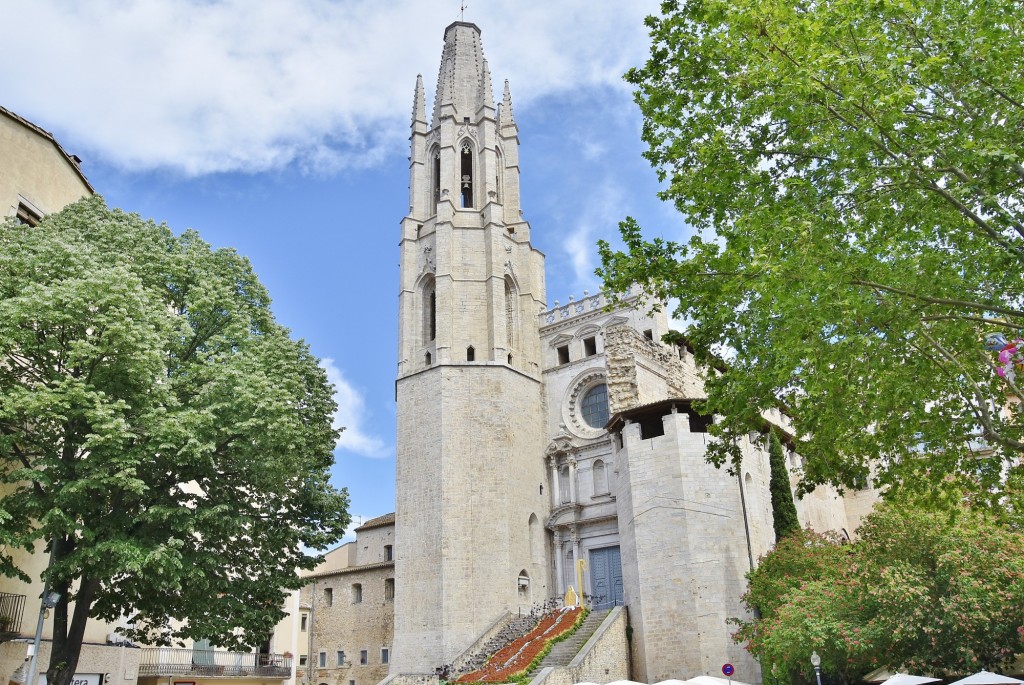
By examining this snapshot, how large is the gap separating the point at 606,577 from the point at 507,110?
79.2ft

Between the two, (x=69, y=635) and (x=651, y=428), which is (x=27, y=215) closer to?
(x=69, y=635)

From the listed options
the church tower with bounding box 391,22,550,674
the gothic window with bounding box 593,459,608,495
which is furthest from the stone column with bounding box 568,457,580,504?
the church tower with bounding box 391,22,550,674

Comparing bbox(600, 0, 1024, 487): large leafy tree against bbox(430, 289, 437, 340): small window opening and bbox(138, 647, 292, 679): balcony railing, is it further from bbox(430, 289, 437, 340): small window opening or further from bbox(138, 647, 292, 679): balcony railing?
bbox(430, 289, 437, 340): small window opening

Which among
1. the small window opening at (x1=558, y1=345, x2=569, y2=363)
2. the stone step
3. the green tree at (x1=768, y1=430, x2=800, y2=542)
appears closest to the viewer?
the stone step

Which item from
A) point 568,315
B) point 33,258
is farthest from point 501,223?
point 33,258

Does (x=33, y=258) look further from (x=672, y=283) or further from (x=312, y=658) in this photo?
(x=312, y=658)

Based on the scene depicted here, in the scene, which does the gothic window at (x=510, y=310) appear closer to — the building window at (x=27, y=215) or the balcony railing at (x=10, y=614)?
the building window at (x=27, y=215)

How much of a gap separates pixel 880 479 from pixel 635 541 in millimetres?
15212

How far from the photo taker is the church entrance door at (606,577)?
31.5m

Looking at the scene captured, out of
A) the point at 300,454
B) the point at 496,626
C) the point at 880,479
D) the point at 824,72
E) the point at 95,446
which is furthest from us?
the point at 496,626

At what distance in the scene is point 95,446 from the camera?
51.8 ft

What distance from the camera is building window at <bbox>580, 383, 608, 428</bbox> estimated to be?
34844mm

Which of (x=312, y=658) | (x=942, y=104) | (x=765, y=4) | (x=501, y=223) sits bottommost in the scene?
(x=312, y=658)

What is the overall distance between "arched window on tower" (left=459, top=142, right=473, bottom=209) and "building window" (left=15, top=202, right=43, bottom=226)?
2070cm
